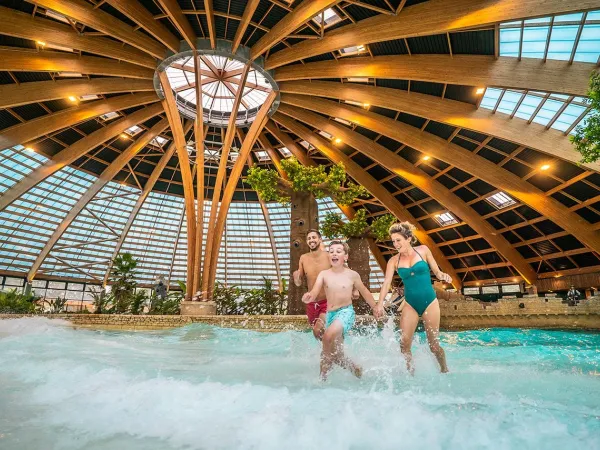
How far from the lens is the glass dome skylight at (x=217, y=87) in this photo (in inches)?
863

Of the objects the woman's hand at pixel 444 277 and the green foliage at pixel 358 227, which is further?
the green foliage at pixel 358 227

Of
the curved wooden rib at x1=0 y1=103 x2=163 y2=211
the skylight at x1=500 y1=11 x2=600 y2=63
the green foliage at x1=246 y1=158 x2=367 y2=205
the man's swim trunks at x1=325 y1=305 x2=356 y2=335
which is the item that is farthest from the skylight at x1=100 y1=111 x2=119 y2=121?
the man's swim trunks at x1=325 y1=305 x2=356 y2=335

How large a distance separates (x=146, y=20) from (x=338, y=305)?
15554mm

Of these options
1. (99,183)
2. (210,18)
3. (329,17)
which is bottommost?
(99,183)

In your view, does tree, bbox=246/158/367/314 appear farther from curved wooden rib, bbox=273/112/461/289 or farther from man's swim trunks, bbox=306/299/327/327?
man's swim trunks, bbox=306/299/327/327

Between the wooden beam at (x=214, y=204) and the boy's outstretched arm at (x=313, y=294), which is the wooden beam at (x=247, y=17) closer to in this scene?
the wooden beam at (x=214, y=204)

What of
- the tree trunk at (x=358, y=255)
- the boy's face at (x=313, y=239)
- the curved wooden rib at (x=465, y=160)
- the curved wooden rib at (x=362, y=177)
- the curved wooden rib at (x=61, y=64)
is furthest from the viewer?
the curved wooden rib at (x=362, y=177)

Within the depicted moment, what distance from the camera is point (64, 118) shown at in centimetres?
2034

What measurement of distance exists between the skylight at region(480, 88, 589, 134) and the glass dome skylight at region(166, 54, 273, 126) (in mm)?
11905

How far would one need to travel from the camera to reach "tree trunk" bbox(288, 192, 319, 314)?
15.1 metres

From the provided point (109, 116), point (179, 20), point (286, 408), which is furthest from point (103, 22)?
point (286, 408)

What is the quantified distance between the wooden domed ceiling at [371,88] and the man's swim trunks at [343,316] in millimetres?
10849

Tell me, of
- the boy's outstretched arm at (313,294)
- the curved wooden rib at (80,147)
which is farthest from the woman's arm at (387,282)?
the curved wooden rib at (80,147)

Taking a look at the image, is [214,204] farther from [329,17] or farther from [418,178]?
[418,178]
